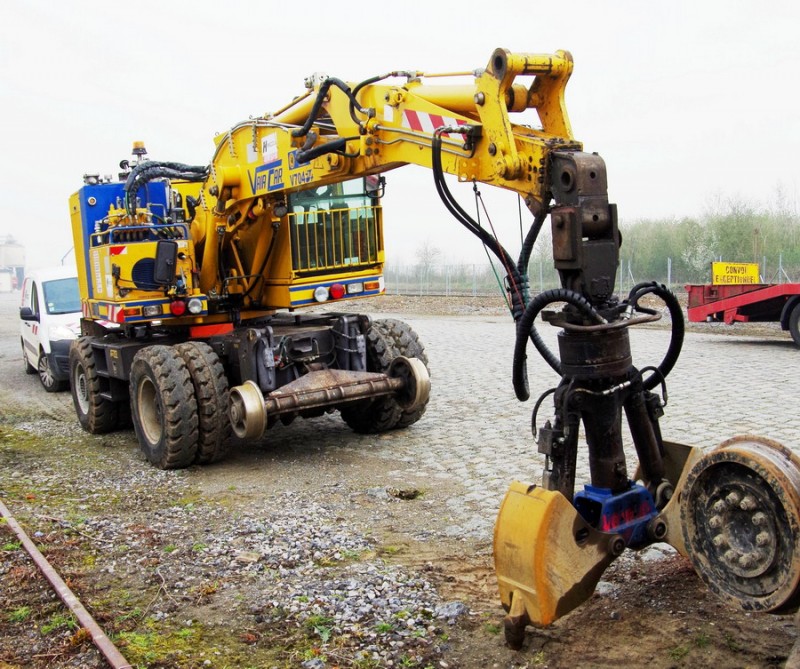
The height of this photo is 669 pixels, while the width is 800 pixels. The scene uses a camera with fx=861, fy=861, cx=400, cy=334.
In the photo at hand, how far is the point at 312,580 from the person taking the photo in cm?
561

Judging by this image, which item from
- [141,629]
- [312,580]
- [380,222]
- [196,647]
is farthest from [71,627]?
[380,222]

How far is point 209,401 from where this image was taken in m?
8.67

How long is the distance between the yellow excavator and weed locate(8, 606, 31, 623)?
3025 millimetres

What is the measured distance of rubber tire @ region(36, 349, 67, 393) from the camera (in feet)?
47.4

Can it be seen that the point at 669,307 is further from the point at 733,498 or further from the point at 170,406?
the point at 170,406

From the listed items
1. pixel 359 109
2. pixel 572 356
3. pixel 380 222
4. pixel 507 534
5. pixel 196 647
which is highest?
pixel 359 109

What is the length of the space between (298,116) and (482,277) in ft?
122

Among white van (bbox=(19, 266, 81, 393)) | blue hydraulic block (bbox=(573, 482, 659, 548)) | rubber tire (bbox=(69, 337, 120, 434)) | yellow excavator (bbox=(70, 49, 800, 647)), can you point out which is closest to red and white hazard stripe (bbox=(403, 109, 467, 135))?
yellow excavator (bbox=(70, 49, 800, 647))

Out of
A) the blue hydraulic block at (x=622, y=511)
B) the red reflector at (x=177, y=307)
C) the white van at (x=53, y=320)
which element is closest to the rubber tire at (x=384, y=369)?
the red reflector at (x=177, y=307)

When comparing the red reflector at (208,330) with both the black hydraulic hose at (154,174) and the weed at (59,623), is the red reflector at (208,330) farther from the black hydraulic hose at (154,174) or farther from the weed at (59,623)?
the weed at (59,623)

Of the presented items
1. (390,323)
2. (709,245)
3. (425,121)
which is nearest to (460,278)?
(709,245)

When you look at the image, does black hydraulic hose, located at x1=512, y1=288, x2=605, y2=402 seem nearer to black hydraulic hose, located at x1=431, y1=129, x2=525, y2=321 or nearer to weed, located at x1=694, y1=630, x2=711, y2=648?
black hydraulic hose, located at x1=431, y1=129, x2=525, y2=321

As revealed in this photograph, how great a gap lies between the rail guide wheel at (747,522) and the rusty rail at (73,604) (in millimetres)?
2985

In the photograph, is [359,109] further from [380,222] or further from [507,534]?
[507,534]
